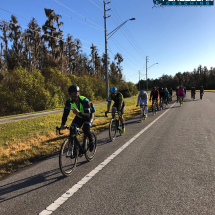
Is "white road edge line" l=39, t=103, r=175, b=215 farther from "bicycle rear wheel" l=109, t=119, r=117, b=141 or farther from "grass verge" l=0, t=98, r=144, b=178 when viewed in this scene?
"grass verge" l=0, t=98, r=144, b=178

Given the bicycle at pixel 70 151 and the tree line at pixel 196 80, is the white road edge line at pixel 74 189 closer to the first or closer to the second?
the bicycle at pixel 70 151

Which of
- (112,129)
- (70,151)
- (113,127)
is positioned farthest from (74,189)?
(113,127)

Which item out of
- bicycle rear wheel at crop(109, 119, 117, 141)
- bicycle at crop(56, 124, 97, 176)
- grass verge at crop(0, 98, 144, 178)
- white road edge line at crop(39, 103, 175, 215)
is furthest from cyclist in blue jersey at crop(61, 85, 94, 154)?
bicycle rear wheel at crop(109, 119, 117, 141)

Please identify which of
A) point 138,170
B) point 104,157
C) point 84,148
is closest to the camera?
point 138,170

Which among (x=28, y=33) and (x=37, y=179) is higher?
(x=28, y=33)

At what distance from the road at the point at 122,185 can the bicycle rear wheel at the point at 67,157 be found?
0.18m

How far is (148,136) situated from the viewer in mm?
7281

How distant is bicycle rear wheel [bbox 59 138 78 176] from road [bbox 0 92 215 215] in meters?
0.18

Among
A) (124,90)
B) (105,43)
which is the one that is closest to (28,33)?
(105,43)

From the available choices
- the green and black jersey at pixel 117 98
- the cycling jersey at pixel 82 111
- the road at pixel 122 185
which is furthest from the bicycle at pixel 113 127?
the cycling jersey at pixel 82 111

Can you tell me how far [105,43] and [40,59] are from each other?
57.5 ft

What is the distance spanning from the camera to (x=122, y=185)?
3367 millimetres

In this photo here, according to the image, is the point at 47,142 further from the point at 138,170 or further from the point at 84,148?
the point at 138,170

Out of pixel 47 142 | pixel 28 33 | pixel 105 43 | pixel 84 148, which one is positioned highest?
pixel 28 33
